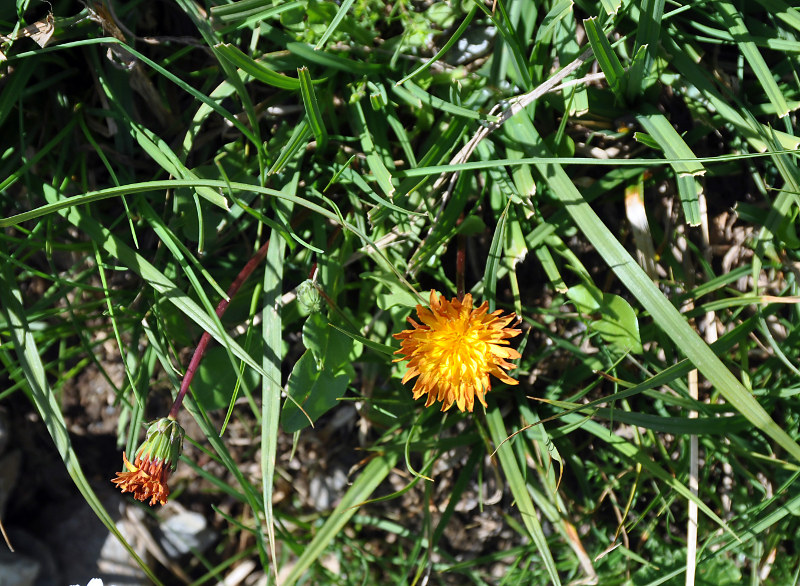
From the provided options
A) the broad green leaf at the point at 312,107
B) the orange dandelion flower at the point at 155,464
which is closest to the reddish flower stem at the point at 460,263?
the broad green leaf at the point at 312,107

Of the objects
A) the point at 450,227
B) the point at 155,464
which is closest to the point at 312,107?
the point at 450,227

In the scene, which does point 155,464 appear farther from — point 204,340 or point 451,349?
point 451,349

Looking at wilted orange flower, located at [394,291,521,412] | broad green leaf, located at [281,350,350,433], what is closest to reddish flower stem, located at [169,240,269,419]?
broad green leaf, located at [281,350,350,433]

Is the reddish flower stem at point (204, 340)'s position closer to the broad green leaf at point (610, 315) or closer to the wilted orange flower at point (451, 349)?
the wilted orange flower at point (451, 349)

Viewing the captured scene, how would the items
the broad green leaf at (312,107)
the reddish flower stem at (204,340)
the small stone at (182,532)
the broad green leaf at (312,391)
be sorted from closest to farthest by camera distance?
the broad green leaf at (312,107) < the reddish flower stem at (204,340) < the broad green leaf at (312,391) < the small stone at (182,532)

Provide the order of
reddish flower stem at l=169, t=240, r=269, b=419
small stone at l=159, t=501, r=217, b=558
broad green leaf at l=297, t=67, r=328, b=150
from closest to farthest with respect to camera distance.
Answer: broad green leaf at l=297, t=67, r=328, b=150 < reddish flower stem at l=169, t=240, r=269, b=419 < small stone at l=159, t=501, r=217, b=558

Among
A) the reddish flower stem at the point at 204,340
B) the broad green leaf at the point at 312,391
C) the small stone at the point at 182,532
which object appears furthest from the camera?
the small stone at the point at 182,532

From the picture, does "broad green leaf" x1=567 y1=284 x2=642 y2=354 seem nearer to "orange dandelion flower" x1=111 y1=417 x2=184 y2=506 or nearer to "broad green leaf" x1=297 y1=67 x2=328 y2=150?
"broad green leaf" x1=297 y1=67 x2=328 y2=150

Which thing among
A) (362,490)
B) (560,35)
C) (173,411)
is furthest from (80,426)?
(560,35)
